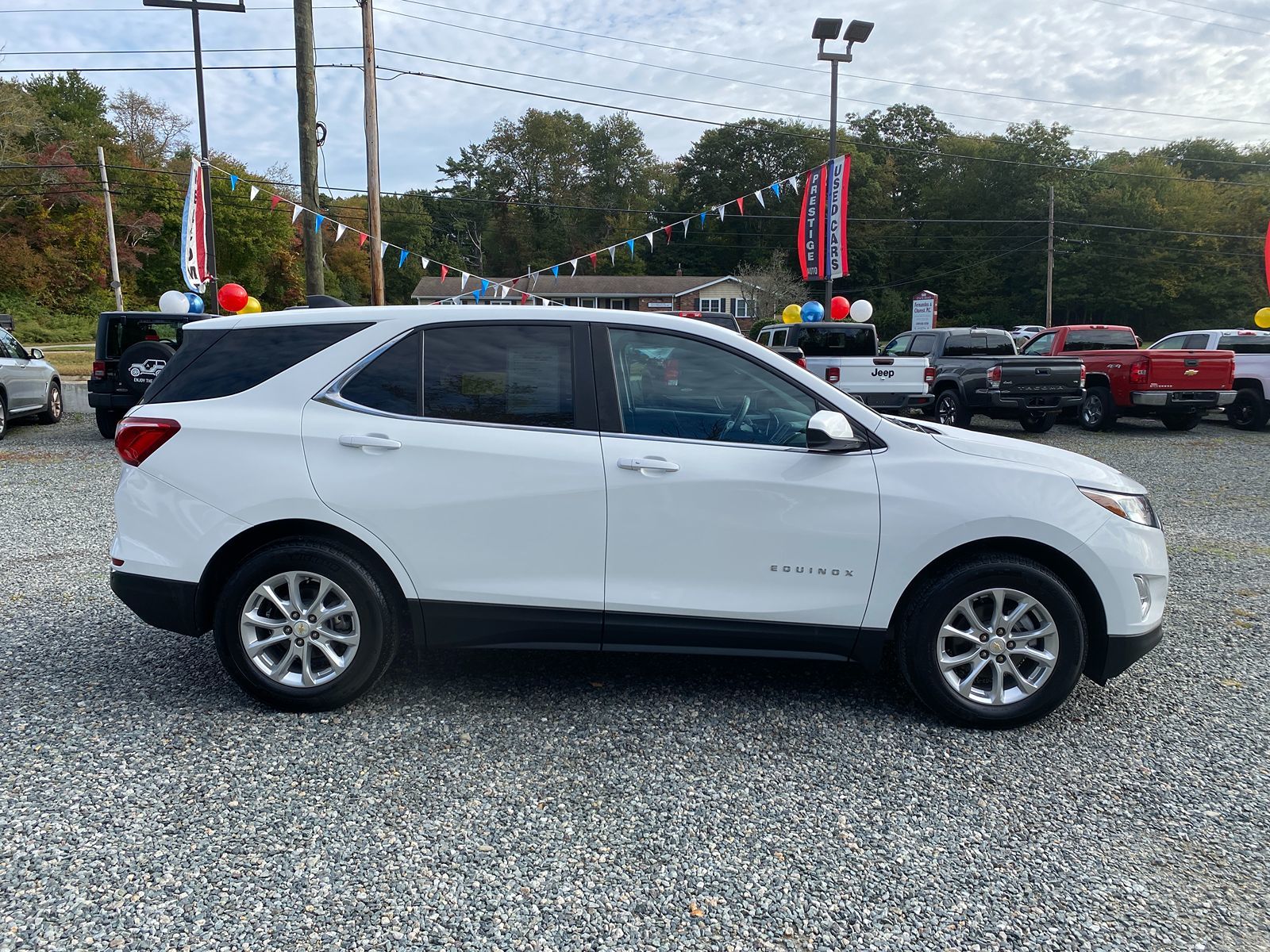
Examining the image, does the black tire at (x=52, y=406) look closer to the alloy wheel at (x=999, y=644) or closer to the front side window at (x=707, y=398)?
the front side window at (x=707, y=398)

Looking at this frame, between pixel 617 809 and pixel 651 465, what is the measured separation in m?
1.31

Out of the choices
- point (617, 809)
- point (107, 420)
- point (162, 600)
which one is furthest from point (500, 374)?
point (107, 420)

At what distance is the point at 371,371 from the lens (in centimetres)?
370

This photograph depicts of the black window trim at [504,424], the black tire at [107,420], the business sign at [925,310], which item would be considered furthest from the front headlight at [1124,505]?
the business sign at [925,310]

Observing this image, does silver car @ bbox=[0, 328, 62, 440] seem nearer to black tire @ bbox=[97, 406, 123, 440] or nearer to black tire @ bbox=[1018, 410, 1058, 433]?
black tire @ bbox=[97, 406, 123, 440]

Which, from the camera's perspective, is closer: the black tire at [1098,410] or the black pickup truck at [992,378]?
the black pickup truck at [992,378]

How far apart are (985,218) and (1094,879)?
231 feet

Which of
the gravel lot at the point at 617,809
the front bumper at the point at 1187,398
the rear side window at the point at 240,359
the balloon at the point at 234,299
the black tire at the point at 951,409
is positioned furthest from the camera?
the black tire at the point at 951,409

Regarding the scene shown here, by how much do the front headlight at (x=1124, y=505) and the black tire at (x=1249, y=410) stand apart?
14.2 meters

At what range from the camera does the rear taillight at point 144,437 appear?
364cm

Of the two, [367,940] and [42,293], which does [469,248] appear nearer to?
[42,293]

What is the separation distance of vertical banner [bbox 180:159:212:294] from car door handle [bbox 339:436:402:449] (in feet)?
50.7

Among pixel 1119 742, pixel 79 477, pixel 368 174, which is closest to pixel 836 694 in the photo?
pixel 1119 742

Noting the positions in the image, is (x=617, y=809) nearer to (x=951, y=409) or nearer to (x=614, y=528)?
(x=614, y=528)
